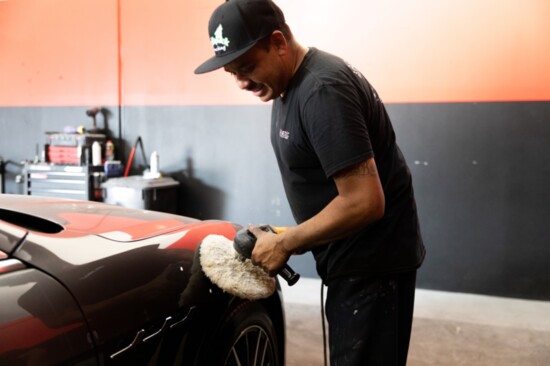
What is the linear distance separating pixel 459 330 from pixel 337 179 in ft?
7.78

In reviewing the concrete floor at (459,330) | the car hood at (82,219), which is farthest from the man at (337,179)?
the concrete floor at (459,330)

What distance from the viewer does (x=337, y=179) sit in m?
1.10

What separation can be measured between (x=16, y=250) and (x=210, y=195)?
3.21 metres

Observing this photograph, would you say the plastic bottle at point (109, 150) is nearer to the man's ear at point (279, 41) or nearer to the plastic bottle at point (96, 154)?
the plastic bottle at point (96, 154)

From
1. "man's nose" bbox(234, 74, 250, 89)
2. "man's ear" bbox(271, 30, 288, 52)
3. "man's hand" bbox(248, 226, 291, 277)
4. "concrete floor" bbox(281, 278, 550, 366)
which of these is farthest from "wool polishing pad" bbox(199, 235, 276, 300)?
"concrete floor" bbox(281, 278, 550, 366)

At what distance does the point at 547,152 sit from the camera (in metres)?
3.47

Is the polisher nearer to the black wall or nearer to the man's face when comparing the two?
the man's face

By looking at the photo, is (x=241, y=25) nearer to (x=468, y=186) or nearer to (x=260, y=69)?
(x=260, y=69)

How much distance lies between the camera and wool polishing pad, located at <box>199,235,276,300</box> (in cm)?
134

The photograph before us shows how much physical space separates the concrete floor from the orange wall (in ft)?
5.08

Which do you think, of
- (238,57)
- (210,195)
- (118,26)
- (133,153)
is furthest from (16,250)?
(118,26)

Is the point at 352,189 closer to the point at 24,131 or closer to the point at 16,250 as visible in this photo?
the point at 16,250

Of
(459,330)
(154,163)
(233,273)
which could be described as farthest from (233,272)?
(154,163)

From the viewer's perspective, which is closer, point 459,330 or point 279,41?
point 279,41
